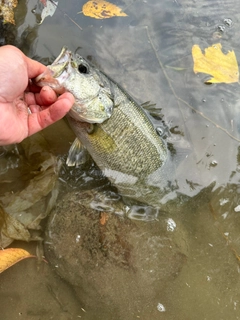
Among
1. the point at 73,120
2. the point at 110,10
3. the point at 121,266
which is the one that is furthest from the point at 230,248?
the point at 110,10

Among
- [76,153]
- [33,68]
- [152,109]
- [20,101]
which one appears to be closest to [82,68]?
[33,68]

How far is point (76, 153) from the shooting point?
11.9 feet

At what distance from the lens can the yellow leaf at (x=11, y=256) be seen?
3103 mm

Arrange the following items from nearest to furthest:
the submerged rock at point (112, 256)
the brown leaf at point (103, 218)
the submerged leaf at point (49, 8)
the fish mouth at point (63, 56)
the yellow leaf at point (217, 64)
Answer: the fish mouth at point (63, 56) → the submerged rock at point (112, 256) → the brown leaf at point (103, 218) → the yellow leaf at point (217, 64) → the submerged leaf at point (49, 8)

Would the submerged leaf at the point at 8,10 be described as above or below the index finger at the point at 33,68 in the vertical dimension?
above

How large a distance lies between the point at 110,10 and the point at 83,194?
2186 millimetres

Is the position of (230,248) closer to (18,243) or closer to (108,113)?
(108,113)

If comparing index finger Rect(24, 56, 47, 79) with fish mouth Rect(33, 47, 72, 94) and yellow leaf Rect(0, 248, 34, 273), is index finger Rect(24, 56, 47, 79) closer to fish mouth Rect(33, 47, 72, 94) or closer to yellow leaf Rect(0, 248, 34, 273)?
fish mouth Rect(33, 47, 72, 94)

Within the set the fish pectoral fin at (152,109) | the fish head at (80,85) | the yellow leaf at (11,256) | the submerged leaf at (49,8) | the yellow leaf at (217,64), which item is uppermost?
the submerged leaf at (49,8)

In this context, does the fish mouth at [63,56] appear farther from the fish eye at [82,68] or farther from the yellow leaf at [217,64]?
the yellow leaf at [217,64]

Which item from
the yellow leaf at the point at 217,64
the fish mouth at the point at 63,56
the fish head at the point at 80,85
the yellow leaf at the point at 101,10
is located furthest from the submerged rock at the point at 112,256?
the yellow leaf at the point at 101,10

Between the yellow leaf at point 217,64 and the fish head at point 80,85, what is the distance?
135 centimetres

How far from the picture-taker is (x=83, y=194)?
12.2 feet

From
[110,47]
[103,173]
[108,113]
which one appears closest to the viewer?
[108,113]
